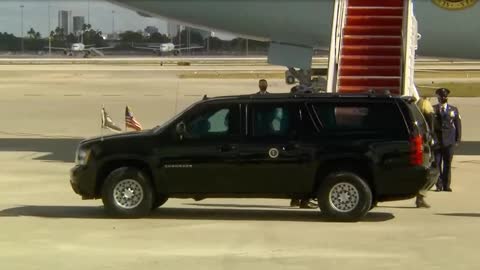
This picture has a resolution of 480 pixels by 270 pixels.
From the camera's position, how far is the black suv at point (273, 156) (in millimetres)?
10773

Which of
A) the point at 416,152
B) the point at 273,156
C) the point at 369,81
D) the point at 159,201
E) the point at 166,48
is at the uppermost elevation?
the point at 166,48

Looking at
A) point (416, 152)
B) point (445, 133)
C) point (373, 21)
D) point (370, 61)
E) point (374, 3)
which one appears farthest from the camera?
point (374, 3)

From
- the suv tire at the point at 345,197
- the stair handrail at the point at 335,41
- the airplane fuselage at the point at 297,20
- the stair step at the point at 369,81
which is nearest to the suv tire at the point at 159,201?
the suv tire at the point at 345,197

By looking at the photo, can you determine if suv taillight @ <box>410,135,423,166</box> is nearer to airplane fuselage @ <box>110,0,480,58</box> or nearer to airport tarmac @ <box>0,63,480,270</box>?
airport tarmac @ <box>0,63,480,270</box>

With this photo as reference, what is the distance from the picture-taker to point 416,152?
10.7m

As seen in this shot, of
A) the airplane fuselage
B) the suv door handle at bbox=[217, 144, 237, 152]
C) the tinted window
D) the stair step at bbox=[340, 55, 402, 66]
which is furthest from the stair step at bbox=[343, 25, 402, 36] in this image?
the suv door handle at bbox=[217, 144, 237, 152]

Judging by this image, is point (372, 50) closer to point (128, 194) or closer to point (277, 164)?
point (277, 164)

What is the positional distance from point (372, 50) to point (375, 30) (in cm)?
56

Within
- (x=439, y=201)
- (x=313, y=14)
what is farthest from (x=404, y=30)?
(x=439, y=201)

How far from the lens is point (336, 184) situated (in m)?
10.8

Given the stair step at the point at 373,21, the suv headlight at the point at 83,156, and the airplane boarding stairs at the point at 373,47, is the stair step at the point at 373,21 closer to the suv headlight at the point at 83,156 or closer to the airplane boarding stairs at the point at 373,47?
the airplane boarding stairs at the point at 373,47

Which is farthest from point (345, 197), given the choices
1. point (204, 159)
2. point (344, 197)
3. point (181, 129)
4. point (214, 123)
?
point (181, 129)

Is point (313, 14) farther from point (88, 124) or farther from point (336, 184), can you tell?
point (88, 124)

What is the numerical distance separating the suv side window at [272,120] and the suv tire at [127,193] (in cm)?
154
